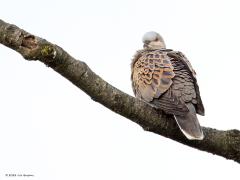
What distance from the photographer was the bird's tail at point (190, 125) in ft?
12.6

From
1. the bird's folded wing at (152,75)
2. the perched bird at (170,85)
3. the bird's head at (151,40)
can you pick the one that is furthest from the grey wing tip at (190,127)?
the bird's head at (151,40)

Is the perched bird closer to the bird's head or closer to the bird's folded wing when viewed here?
the bird's folded wing

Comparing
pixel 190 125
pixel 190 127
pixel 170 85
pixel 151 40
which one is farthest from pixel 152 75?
pixel 151 40

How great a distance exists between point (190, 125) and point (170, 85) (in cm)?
62

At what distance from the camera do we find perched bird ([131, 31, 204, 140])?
14.4 ft

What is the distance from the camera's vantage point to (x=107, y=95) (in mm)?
3375

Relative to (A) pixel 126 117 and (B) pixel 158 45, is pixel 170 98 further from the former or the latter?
(B) pixel 158 45

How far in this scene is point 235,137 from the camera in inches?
154

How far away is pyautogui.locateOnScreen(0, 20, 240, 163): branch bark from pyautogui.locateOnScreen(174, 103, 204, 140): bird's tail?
0.06 meters

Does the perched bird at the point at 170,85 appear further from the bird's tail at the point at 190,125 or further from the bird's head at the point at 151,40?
the bird's head at the point at 151,40

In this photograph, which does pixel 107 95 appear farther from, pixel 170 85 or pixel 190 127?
pixel 170 85

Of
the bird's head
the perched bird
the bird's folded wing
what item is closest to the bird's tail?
the perched bird

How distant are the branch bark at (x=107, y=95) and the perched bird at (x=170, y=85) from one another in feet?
0.51

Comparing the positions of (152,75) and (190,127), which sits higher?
(152,75)
